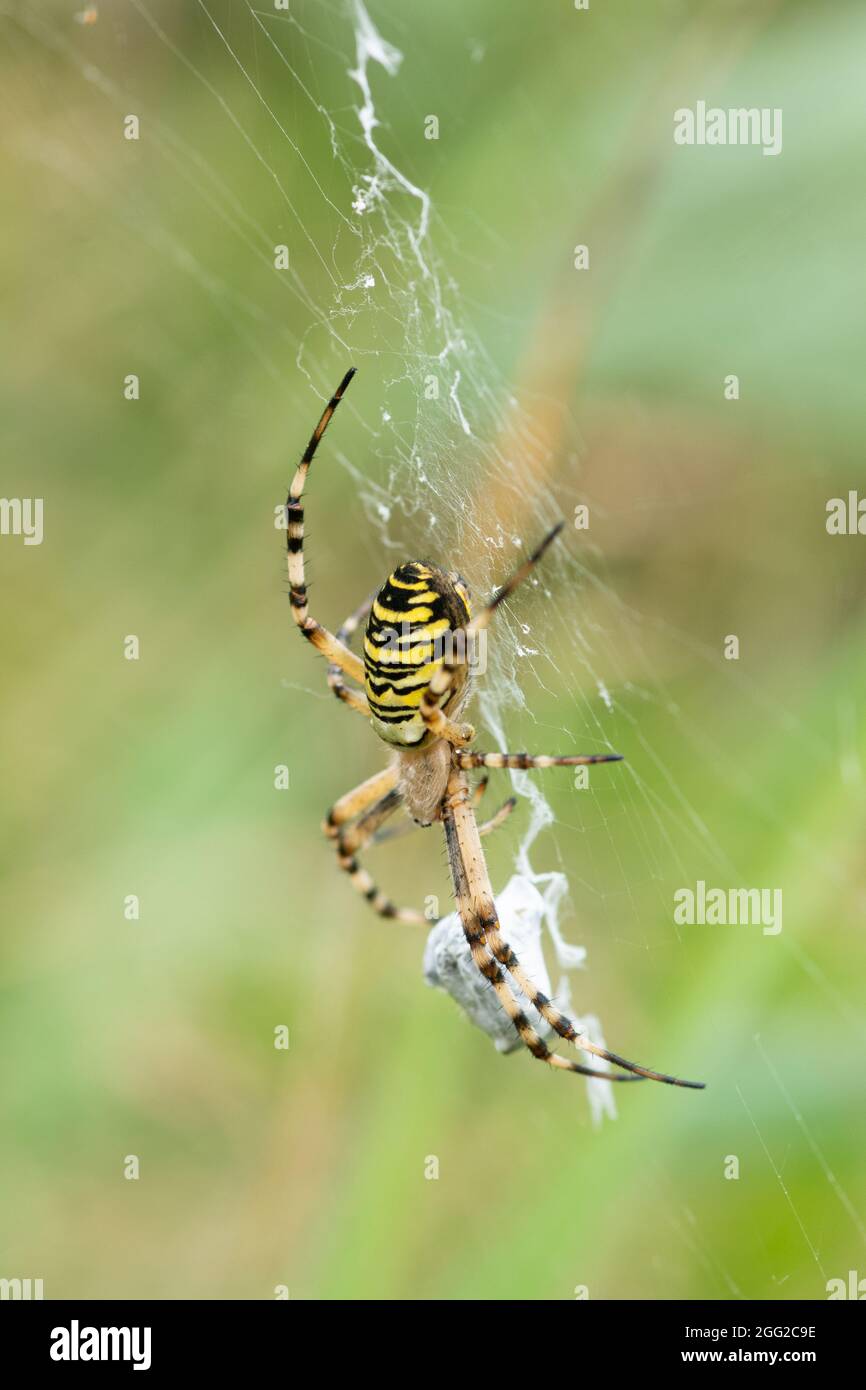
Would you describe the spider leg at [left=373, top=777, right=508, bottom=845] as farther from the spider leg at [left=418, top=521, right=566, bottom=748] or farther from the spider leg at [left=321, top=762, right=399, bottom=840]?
the spider leg at [left=321, top=762, right=399, bottom=840]

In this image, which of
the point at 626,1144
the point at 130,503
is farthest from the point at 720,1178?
the point at 130,503

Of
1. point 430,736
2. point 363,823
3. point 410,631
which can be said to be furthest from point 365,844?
point 410,631

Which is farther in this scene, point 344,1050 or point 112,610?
point 112,610

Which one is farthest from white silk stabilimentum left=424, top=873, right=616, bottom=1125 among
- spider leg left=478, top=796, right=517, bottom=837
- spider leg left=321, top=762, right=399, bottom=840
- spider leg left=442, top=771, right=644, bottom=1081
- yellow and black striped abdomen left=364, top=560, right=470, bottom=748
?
yellow and black striped abdomen left=364, top=560, right=470, bottom=748

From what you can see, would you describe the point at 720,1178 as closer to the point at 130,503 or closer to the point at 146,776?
the point at 146,776

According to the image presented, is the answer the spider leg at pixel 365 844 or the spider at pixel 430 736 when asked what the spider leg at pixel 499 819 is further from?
the spider leg at pixel 365 844

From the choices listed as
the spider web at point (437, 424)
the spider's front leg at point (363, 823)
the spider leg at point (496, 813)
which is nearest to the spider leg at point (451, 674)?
the spider web at point (437, 424)
